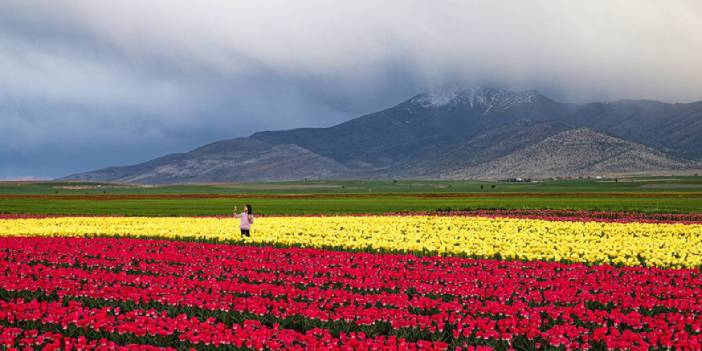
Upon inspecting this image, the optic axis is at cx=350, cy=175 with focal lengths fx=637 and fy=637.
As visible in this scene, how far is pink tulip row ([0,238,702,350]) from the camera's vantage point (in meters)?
10.4

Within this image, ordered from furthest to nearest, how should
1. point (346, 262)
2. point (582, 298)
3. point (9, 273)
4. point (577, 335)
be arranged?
point (346, 262) < point (9, 273) < point (582, 298) < point (577, 335)

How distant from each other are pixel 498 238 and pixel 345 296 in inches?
565

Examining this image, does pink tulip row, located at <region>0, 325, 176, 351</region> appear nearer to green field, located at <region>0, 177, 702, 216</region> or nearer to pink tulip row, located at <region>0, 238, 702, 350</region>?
pink tulip row, located at <region>0, 238, 702, 350</region>

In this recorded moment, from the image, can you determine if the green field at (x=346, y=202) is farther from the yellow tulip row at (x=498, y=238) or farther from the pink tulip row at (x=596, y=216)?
the yellow tulip row at (x=498, y=238)

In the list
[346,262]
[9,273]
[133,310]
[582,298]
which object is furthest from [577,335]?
[9,273]

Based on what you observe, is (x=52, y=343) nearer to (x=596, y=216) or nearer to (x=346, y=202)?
(x=596, y=216)

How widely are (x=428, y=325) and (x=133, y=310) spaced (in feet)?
17.9

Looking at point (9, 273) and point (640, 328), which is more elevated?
point (9, 273)

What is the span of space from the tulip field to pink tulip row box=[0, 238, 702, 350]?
43 millimetres

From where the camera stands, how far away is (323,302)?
→ 41.1 feet

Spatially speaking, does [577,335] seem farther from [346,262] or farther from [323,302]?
[346,262]

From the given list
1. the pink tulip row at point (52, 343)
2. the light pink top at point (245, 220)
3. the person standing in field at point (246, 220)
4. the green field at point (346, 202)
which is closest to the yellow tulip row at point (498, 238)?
Result: the person standing in field at point (246, 220)

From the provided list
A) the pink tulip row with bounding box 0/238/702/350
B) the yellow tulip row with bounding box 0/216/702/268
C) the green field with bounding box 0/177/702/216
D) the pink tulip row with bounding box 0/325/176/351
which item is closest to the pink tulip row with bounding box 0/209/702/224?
the green field with bounding box 0/177/702/216

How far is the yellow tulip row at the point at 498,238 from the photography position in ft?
64.4
